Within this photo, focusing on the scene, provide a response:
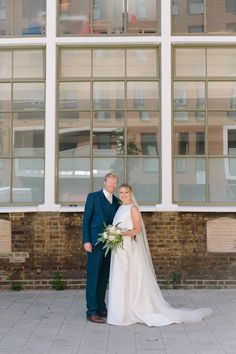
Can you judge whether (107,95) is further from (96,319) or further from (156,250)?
(96,319)

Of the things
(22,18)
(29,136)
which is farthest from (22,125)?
(22,18)

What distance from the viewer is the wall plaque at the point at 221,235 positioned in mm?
9008

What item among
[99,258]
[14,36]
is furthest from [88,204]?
[14,36]

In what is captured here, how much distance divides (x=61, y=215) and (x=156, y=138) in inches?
83.4

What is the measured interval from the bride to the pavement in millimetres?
147

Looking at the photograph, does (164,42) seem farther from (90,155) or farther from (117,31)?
(90,155)

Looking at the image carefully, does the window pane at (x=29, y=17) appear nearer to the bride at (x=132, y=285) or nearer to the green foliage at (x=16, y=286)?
the bride at (x=132, y=285)

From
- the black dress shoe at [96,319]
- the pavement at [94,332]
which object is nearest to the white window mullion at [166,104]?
the pavement at [94,332]

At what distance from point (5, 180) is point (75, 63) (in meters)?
2.41

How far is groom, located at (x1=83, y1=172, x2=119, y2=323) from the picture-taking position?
7.01 meters

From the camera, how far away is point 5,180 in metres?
9.27

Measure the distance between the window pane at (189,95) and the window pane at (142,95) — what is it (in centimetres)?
36

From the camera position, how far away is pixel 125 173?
9.16 metres

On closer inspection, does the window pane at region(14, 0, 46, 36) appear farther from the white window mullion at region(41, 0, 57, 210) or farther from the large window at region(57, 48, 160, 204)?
the large window at region(57, 48, 160, 204)
